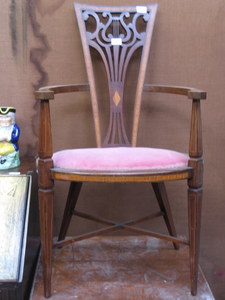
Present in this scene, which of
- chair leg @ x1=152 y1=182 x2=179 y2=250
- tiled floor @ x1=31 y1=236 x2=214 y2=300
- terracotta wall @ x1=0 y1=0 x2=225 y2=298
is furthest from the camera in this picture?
terracotta wall @ x1=0 y1=0 x2=225 y2=298

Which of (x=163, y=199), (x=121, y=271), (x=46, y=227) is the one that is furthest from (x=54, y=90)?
(x=121, y=271)

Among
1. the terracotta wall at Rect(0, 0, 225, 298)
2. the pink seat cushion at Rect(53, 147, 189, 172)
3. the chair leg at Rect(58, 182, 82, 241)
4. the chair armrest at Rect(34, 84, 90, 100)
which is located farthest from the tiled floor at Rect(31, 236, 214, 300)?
the chair armrest at Rect(34, 84, 90, 100)

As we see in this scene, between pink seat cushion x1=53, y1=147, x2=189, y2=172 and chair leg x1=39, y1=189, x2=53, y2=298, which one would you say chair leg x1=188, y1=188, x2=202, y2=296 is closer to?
pink seat cushion x1=53, y1=147, x2=189, y2=172

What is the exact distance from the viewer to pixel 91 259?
1.61 m

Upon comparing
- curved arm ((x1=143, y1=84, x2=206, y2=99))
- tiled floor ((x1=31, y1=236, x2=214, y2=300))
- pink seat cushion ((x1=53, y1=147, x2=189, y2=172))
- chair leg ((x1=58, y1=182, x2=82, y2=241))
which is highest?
curved arm ((x1=143, y1=84, x2=206, y2=99))

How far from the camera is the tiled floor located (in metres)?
1.36

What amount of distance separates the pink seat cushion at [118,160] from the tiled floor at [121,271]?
0.47 meters

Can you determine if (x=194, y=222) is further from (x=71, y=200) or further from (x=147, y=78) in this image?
(x=147, y=78)

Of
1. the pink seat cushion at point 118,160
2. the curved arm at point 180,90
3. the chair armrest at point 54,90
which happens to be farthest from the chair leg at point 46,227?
the curved arm at point 180,90

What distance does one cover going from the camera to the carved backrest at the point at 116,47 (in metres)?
1.66

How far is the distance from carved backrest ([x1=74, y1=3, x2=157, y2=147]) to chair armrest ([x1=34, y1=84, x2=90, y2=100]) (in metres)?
0.06

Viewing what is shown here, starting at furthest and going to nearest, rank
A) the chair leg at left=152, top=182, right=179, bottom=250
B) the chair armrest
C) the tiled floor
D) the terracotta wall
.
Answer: the terracotta wall < the chair leg at left=152, top=182, right=179, bottom=250 < the tiled floor < the chair armrest

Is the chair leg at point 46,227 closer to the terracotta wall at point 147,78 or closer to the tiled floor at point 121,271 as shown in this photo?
the tiled floor at point 121,271

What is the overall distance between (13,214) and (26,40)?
0.85 meters
